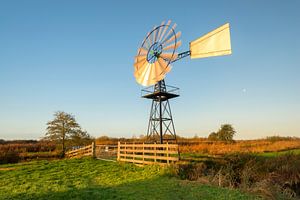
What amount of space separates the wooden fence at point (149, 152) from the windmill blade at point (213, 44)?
644 centimetres

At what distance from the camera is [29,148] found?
36281 mm

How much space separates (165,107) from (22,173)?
418 inches

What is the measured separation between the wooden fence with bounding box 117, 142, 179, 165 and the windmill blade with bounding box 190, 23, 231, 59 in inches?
254

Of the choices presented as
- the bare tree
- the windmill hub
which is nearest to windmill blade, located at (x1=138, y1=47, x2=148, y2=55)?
the windmill hub

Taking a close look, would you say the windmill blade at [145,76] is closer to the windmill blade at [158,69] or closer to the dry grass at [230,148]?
the windmill blade at [158,69]

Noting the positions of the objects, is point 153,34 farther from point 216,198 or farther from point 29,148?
point 29,148

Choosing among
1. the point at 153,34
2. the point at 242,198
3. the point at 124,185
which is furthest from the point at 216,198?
the point at 153,34

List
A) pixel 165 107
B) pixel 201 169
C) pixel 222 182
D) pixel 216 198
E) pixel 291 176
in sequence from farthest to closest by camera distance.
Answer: pixel 165 107 → pixel 291 176 → pixel 201 169 → pixel 222 182 → pixel 216 198

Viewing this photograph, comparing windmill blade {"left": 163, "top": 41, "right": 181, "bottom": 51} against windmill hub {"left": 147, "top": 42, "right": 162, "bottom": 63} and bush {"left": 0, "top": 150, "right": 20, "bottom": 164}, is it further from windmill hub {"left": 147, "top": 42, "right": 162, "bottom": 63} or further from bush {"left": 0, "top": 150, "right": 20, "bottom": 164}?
bush {"left": 0, "top": 150, "right": 20, "bottom": 164}

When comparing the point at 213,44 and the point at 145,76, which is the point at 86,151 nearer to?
the point at 145,76

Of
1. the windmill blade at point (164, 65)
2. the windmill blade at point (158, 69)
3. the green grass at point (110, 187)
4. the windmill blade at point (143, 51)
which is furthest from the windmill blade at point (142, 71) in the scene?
the green grass at point (110, 187)

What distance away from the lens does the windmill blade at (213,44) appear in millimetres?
14915

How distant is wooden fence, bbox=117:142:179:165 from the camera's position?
517 inches

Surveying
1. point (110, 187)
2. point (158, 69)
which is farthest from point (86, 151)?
point (110, 187)
